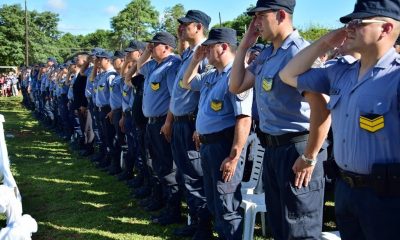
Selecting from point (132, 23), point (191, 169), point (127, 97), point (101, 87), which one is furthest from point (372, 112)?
point (132, 23)

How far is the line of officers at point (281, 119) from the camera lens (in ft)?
7.30

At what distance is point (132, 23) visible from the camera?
63.9m

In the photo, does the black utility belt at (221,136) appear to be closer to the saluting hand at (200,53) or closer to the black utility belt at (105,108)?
the saluting hand at (200,53)

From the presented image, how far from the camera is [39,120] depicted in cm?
1702

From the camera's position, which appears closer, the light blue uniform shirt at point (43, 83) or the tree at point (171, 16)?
the light blue uniform shirt at point (43, 83)

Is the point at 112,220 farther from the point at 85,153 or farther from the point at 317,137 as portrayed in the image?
the point at 85,153

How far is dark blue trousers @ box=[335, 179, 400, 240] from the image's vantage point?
85.5 inches

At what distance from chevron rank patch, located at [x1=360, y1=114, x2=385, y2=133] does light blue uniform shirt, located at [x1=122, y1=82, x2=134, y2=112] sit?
484 centimetres

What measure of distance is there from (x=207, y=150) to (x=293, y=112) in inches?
42.9

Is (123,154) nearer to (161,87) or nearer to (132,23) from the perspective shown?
(161,87)

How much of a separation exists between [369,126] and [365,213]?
0.41 meters

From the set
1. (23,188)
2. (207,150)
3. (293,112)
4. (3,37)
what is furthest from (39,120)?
(3,37)

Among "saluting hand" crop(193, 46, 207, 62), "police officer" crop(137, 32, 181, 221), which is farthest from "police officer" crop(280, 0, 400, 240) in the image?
"police officer" crop(137, 32, 181, 221)

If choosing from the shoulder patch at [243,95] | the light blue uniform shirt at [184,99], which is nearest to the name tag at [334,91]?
the shoulder patch at [243,95]
